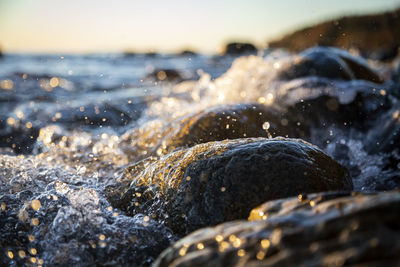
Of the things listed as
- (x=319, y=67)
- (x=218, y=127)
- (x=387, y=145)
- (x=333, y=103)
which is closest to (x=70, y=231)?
(x=218, y=127)

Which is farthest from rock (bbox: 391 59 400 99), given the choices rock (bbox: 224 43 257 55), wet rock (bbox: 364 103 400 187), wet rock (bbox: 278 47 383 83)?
rock (bbox: 224 43 257 55)

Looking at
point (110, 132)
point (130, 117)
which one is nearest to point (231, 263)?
point (110, 132)

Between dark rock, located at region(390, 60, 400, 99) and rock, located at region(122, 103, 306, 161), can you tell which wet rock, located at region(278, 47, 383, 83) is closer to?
dark rock, located at region(390, 60, 400, 99)

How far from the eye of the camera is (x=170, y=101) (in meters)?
7.72

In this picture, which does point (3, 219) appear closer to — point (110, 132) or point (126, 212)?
point (126, 212)

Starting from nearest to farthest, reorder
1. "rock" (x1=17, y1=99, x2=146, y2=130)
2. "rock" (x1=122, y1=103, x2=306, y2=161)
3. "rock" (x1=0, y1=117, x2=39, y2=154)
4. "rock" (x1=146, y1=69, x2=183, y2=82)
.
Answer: "rock" (x1=122, y1=103, x2=306, y2=161), "rock" (x1=0, y1=117, x2=39, y2=154), "rock" (x1=17, y1=99, x2=146, y2=130), "rock" (x1=146, y1=69, x2=183, y2=82)

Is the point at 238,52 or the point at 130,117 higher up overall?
the point at 238,52

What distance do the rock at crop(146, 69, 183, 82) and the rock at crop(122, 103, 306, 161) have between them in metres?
9.62

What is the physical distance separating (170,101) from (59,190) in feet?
17.7

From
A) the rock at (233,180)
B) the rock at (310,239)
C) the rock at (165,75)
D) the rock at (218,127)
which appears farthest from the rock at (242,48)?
the rock at (310,239)

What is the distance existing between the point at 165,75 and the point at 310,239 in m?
13.4

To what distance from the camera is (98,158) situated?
3.56 m

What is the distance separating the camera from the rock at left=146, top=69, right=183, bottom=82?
13367mm

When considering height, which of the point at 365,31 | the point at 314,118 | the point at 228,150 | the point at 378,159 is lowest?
the point at 378,159
